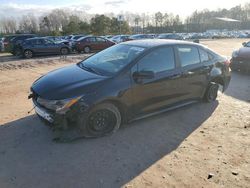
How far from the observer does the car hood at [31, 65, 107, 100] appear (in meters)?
4.32

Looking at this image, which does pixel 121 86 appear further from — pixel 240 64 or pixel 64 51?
pixel 64 51

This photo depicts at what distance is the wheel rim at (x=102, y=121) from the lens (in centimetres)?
452

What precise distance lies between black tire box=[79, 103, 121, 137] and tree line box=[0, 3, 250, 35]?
119 feet

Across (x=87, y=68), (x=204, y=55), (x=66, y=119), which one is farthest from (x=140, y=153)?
(x=204, y=55)

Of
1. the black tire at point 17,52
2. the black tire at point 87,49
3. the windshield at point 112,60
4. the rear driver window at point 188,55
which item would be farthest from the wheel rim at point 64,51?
the rear driver window at point 188,55

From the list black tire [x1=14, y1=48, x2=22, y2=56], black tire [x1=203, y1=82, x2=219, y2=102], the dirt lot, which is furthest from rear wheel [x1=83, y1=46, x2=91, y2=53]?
black tire [x1=203, y1=82, x2=219, y2=102]

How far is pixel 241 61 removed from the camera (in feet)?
35.2

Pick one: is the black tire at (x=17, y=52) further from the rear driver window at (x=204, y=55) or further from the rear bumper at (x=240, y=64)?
the rear driver window at (x=204, y=55)

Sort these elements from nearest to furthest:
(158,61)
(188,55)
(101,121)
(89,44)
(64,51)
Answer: (101,121) → (158,61) → (188,55) → (64,51) → (89,44)

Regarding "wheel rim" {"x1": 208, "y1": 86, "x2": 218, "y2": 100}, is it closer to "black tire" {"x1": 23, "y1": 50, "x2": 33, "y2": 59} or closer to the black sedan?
the black sedan

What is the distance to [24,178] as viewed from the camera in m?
3.59

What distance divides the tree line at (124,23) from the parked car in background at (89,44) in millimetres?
18434

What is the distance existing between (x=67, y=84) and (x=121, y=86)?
36.4 inches

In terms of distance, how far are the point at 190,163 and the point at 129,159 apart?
0.92 m
